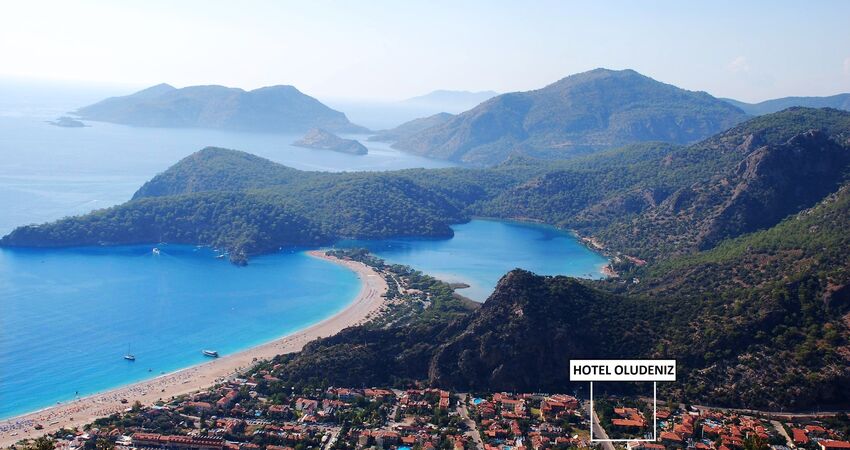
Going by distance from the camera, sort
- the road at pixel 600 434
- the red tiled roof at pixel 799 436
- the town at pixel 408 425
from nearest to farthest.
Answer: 1. the red tiled roof at pixel 799 436
2. the town at pixel 408 425
3. the road at pixel 600 434

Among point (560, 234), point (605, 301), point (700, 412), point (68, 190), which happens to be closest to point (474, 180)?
point (560, 234)

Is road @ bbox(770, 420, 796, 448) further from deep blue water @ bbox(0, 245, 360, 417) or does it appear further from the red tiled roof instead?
deep blue water @ bbox(0, 245, 360, 417)

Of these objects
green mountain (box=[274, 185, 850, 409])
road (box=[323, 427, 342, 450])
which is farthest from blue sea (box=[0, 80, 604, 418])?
road (box=[323, 427, 342, 450])

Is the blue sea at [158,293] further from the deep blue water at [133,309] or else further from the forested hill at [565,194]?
the forested hill at [565,194]

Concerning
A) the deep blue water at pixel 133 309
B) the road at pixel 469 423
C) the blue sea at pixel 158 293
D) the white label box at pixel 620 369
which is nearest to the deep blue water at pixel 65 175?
the blue sea at pixel 158 293

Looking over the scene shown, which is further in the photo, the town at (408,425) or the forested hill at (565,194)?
the forested hill at (565,194)

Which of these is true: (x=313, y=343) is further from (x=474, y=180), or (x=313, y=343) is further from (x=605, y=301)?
(x=474, y=180)
